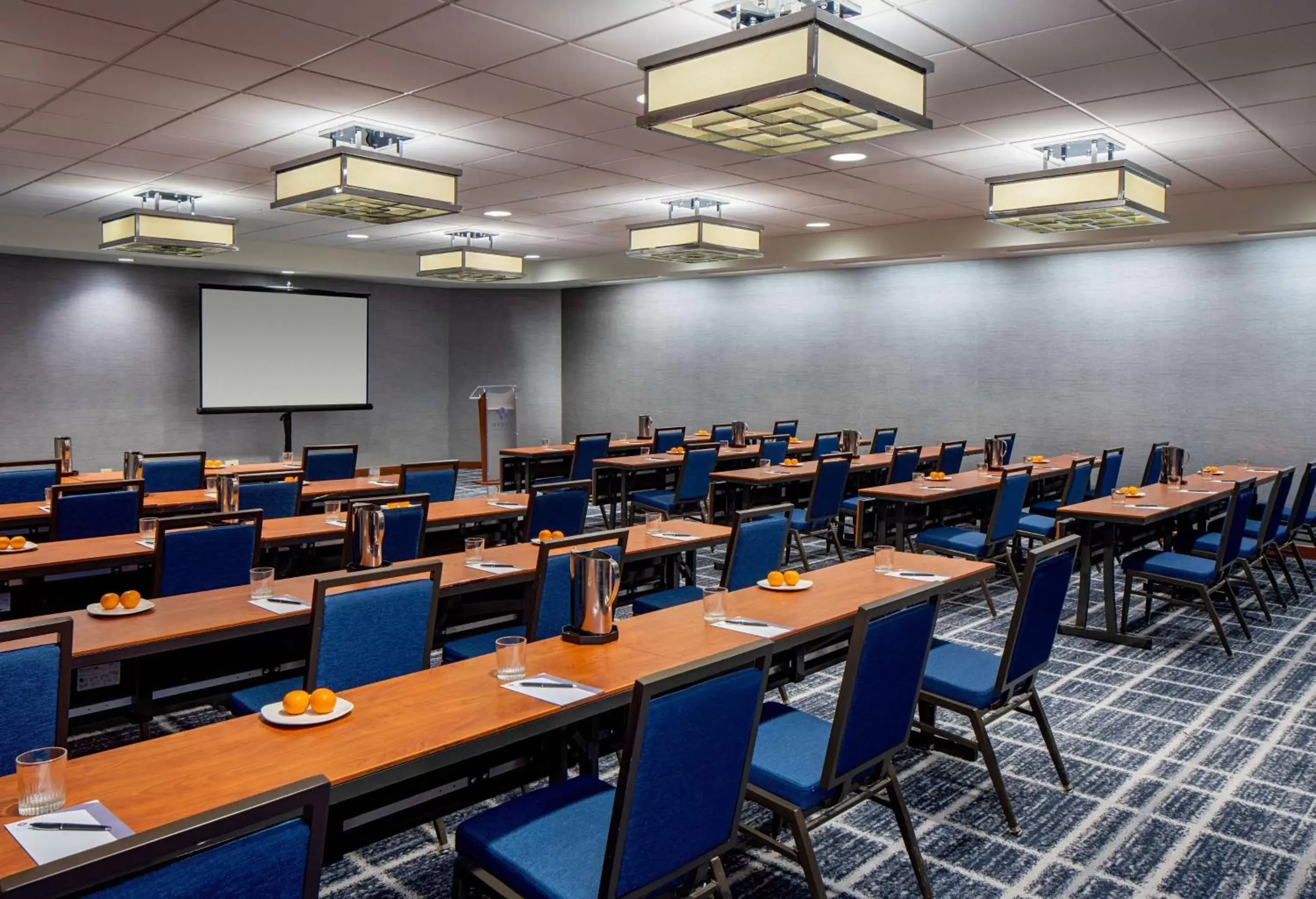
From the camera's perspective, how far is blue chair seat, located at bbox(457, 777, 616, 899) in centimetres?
A: 206

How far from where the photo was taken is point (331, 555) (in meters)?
5.22

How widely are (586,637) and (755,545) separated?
1573 mm

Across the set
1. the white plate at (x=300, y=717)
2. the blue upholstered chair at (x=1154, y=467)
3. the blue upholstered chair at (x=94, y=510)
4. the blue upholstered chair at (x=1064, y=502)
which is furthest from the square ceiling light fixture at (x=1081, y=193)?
the blue upholstered chair at (x=94, y=510)

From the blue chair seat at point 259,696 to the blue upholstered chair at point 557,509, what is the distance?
1.85 meters

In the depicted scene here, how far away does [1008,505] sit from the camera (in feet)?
20.9

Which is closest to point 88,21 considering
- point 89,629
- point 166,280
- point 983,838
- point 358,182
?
point 358,182

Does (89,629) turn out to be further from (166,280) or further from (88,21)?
(166,280)

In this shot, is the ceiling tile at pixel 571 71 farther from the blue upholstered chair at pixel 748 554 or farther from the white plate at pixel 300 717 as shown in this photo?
the white plate at pixel 300 717

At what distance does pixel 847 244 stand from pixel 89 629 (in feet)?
29.3

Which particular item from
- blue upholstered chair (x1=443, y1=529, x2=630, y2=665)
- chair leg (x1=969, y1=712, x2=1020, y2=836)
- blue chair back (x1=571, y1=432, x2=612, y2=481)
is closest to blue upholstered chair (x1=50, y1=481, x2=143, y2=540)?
blue upholstered chair (x1=443, y1=529, x2=630, y2=665)

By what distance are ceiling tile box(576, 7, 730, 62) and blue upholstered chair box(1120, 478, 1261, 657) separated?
3.93 metres

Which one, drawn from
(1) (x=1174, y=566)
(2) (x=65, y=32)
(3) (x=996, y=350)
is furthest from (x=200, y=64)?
(3) (x=996, y=350)

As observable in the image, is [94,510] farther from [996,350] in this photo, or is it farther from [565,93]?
[996,350]

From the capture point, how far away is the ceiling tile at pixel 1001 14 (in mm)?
3789
